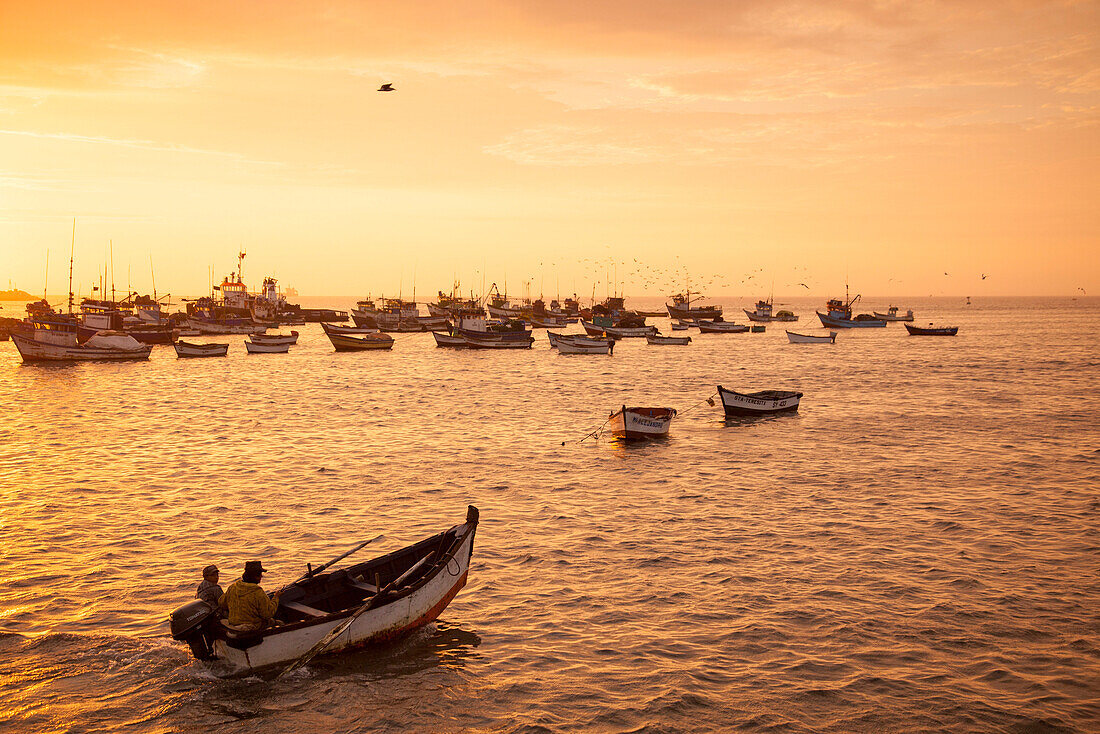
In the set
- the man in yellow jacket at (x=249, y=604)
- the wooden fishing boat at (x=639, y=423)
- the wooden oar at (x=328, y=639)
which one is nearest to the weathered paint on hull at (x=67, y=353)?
the wooden fishing boat at (x=639, y=423)

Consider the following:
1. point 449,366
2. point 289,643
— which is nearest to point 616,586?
point 289,643

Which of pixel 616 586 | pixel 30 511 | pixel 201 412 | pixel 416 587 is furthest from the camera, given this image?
pixel 201 412

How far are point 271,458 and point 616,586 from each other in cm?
2088

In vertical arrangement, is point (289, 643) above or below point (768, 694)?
above

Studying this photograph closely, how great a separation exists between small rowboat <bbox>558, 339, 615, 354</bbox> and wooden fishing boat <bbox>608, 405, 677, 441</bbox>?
59281mm

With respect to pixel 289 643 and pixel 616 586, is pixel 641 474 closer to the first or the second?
pixel 616 586

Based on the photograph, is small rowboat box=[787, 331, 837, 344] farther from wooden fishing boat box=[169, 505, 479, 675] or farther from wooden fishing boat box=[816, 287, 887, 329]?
wooden fishing boat box=[169, 505, 479, 675]

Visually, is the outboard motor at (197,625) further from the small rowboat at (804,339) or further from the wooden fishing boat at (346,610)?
the small rowboat at (804,339)

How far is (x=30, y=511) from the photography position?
2362 centimetres

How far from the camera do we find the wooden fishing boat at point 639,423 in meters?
35.9

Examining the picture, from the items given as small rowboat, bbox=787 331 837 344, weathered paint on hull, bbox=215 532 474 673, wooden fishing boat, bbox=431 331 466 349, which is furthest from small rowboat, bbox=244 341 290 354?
weathered paint on hull, bbox=215 532 474 673

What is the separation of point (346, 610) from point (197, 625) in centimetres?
255

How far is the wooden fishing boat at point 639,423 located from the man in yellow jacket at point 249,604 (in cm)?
2429

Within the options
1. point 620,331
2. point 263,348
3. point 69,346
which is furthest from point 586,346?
point 69,346
